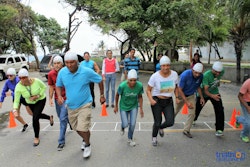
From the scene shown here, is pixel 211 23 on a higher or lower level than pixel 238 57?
higher

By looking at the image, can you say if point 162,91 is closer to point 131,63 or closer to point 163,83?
point 163,83

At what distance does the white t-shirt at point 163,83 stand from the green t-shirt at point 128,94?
0.28 meters

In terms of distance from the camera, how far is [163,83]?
4277 mm

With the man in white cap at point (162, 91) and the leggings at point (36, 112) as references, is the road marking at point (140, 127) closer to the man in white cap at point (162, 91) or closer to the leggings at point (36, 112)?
the leggings at point (36, 112)

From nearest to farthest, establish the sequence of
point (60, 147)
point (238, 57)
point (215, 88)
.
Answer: point (60, 147) → point (215, 88) → point (238, 57)

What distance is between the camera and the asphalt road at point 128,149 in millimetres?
3930

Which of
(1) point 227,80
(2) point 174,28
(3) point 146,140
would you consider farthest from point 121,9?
(3) point 146,140

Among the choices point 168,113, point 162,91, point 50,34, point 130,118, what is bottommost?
point 130,118

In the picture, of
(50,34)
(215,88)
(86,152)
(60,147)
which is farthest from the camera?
(50,34)

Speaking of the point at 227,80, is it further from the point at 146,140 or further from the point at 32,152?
the point at 32,152

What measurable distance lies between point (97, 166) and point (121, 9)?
1142cm

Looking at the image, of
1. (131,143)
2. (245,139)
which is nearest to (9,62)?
(131,143)

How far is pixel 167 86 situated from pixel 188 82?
66 centimetres

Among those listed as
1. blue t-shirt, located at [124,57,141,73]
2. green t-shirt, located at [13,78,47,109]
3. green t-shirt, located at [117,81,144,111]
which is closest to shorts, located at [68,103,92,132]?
green t-shirt, located at [117,81,144,111]
